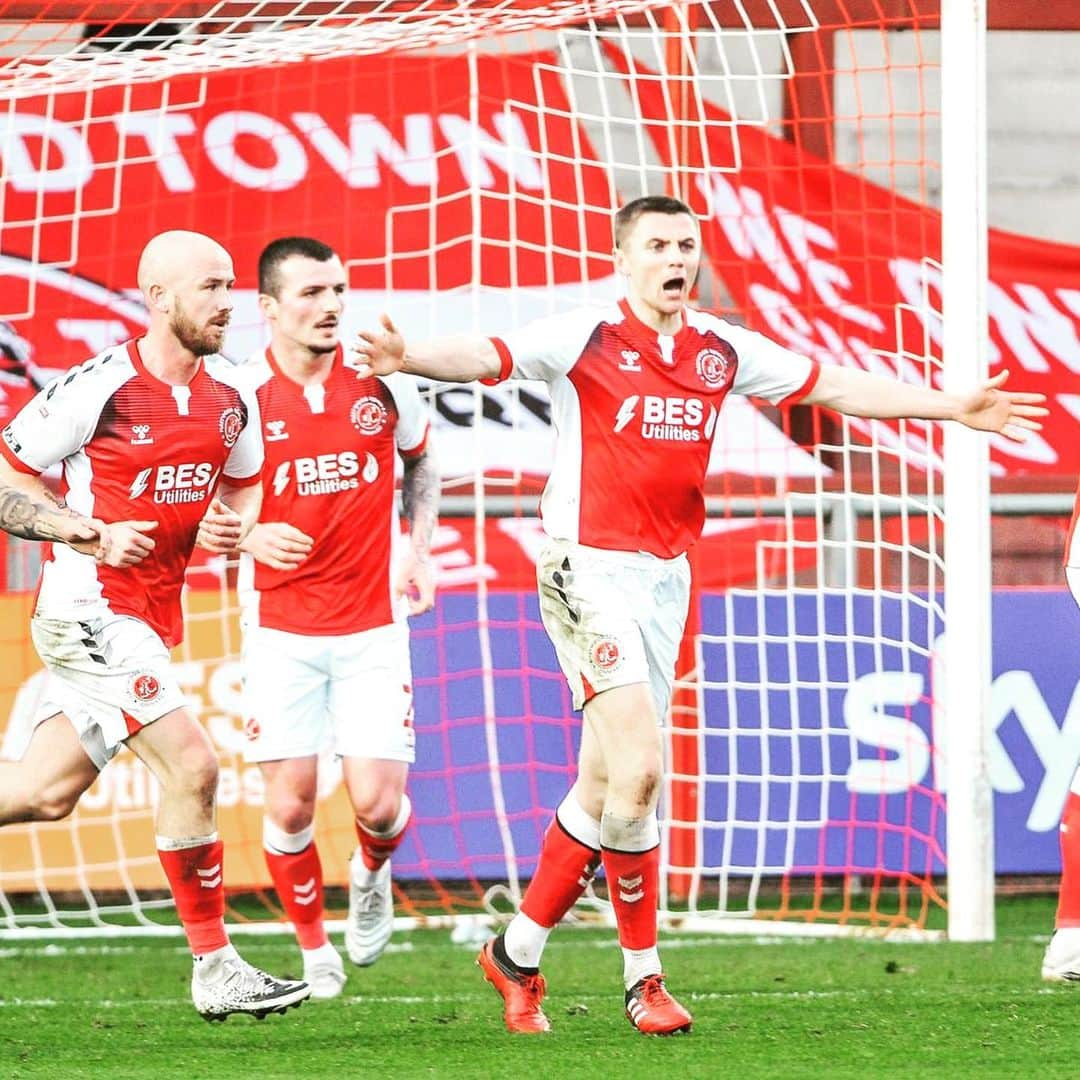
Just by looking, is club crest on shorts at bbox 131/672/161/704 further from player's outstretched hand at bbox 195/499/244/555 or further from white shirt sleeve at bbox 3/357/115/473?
player's outstretched hand at bbox 195/499/244/555

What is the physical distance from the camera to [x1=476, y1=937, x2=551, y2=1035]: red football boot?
5.62 meters

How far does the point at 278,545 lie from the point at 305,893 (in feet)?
3.71

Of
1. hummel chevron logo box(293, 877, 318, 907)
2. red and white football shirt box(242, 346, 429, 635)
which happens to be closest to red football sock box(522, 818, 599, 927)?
hummel chevron logo box(293, 877, 318, 907)

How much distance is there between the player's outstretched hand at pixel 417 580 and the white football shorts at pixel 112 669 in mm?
1367

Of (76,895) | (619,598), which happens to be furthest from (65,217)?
(619,598)

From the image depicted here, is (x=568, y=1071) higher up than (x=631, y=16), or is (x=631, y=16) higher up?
(x=631, y=16)

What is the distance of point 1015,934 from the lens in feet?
26.0

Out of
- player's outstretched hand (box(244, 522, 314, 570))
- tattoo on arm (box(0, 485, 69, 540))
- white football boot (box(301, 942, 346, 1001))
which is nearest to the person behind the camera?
tattoo on arm (box(0, 485, 69, 540))

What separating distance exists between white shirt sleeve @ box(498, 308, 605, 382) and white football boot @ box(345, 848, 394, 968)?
2033 millimetres

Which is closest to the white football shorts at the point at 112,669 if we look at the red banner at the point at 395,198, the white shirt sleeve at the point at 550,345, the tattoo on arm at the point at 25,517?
the tattoo on arm at the point at 25,517

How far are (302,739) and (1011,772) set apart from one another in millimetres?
3066

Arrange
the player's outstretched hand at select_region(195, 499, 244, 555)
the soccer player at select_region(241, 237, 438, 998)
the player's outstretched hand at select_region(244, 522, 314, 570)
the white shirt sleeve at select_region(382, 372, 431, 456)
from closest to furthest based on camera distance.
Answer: the player's outstretched hand at select_region(195, 499, 244, 555) → the player's outstretched hand at select_region(244, 522, 314, 570) → the soccer player at select_region(241, 237, 438, 998) → the white shirt sleeve at select_region(382, 372, 431, 456)

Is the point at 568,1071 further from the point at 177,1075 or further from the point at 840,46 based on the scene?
the point at 840,46

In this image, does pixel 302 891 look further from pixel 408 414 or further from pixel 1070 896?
pixel 1070 896
